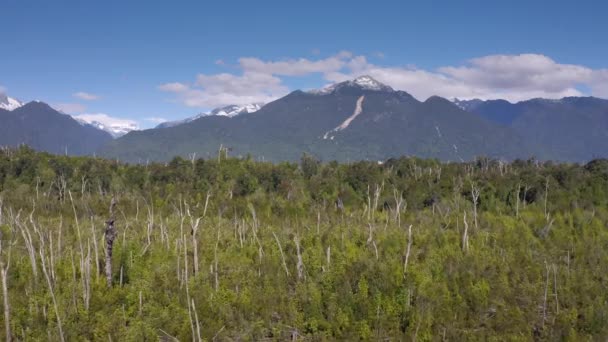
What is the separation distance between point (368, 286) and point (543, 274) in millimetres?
14455

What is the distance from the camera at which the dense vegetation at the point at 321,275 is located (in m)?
25.9

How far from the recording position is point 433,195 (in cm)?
7144

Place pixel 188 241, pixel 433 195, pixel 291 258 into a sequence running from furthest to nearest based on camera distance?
pixel 433 195, pixel 188 241, pixel 291 258

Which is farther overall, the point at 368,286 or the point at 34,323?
the point at 368,286

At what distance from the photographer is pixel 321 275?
1283 inches

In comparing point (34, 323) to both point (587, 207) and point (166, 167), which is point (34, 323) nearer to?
point (587, 207)

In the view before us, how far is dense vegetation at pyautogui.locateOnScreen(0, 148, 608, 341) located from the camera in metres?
25.9

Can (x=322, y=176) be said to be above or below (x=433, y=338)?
above

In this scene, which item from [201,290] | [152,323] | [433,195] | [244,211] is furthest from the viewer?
[433,195]

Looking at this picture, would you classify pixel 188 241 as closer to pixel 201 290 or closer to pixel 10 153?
pixel 201 290

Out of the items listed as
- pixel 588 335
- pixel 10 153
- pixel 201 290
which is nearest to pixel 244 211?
pixel 201 290

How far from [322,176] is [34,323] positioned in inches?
2715

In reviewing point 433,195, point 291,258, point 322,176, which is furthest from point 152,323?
point 322,176

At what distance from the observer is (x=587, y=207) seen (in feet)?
199
